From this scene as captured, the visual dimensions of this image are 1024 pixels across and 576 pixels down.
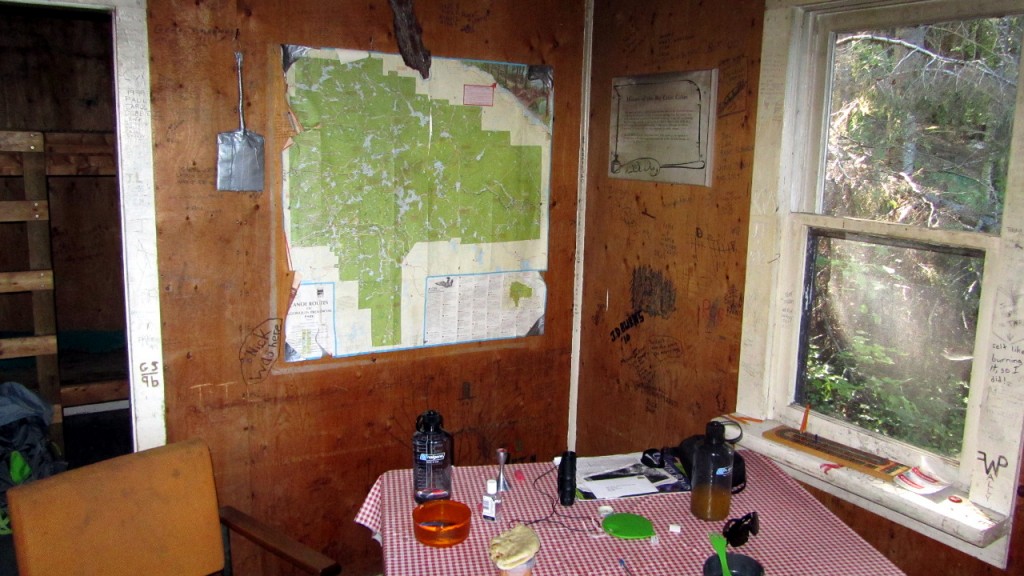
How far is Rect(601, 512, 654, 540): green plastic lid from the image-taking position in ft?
6.16

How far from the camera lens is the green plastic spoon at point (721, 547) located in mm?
1716

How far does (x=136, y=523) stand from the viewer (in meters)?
1.95

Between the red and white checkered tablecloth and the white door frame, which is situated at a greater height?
the white door frame

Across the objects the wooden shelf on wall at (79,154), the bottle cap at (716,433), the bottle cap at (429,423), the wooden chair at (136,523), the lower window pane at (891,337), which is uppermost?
the wooden shelf on wall at (79,154)

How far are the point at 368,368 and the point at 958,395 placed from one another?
6.34 ft

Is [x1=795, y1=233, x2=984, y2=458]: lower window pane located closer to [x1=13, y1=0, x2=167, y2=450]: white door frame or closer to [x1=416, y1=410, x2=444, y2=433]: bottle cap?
[x1=416, y1=410, x2=444, y2=433]: bottle cap

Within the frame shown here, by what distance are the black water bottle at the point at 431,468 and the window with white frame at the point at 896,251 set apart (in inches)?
39.9

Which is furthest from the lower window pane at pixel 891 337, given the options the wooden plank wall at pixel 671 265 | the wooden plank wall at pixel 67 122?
the wooden plank wall at pixel 67 122

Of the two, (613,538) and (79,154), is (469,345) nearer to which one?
(613,538)

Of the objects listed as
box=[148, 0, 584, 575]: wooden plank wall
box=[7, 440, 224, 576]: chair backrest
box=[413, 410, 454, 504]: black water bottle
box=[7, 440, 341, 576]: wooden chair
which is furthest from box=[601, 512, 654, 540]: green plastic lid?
box=[148, 0, 584, 575]: wooden plank wall

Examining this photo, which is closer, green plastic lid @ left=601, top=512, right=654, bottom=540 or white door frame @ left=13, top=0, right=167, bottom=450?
green plastic lid @ left=601, top=512, right=654, bottom=540

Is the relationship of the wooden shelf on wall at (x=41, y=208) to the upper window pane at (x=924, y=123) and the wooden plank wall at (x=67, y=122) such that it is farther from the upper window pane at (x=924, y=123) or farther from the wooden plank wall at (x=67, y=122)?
the upper window pane at (x=924, y=123)

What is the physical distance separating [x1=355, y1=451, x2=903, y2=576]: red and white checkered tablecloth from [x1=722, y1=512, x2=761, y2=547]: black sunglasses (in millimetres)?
18

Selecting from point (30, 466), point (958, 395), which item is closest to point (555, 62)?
point (958, 395)
